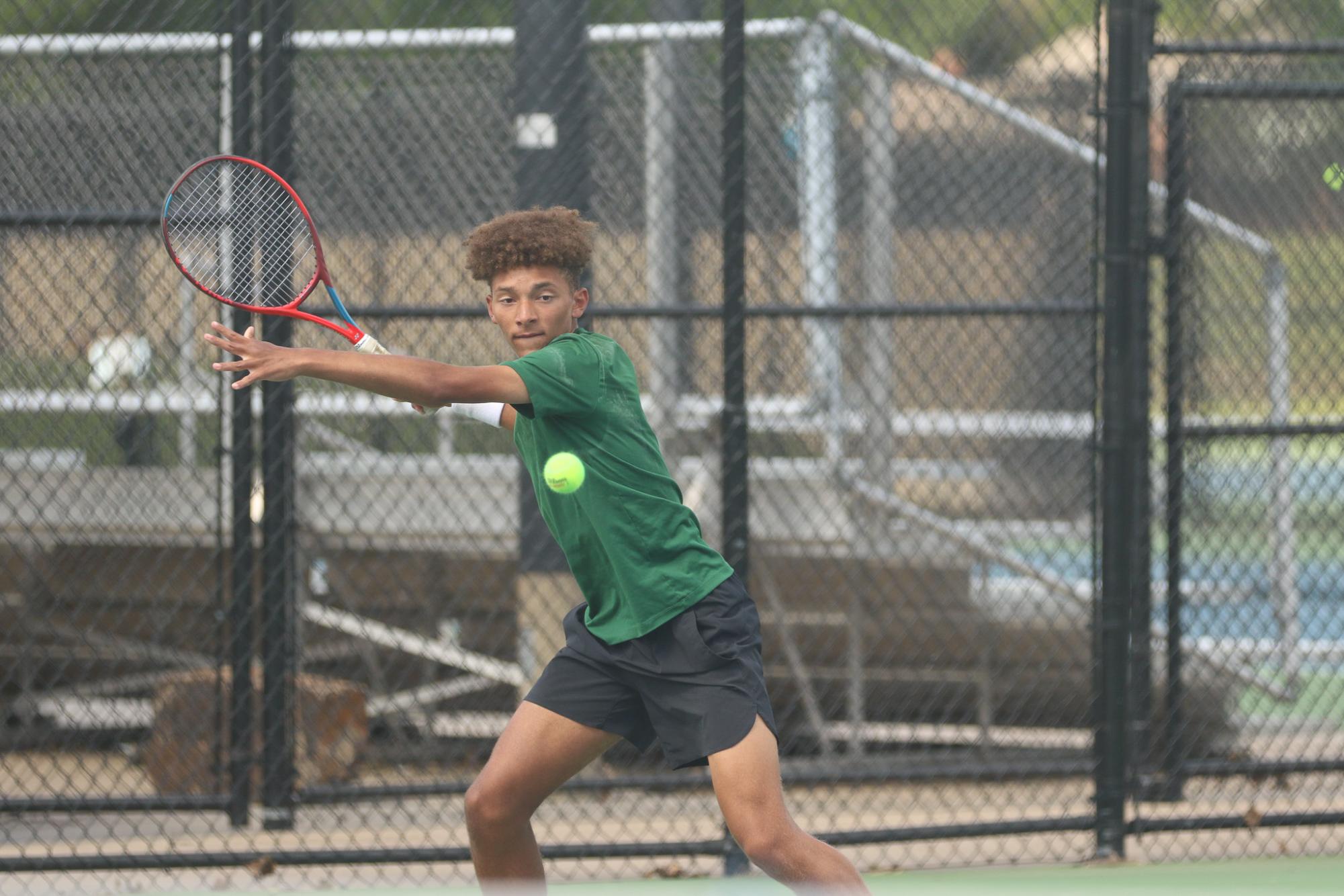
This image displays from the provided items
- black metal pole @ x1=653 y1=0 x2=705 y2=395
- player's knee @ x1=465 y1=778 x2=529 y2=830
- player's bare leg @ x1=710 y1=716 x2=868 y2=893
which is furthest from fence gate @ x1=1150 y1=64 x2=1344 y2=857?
player's knee @ x1=465 y1=778 x2=529 y2=830

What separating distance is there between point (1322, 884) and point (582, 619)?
2.54 m

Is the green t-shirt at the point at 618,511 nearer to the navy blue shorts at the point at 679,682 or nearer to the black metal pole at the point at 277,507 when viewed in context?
the navy blue shorts at the point at 679,682

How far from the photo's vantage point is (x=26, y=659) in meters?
5.53

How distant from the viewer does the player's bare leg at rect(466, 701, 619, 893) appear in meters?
3.12

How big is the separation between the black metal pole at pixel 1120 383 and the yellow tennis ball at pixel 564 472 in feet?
7.22

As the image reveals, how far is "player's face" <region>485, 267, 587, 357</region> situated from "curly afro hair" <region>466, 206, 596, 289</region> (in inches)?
0.7

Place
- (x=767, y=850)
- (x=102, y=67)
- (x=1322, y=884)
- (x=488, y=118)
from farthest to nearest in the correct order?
1. (x=488, y=118)
2. (x=102, y=67)
3. (x=1322, y=884)
4. (x=767, y=850)

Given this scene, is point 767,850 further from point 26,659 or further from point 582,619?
point 26,659

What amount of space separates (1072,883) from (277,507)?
259 centimetres

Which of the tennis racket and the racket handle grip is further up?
the tennis racket

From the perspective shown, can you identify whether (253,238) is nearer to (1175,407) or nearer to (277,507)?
(277,507)

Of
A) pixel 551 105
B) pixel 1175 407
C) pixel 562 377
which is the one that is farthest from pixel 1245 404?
pixel 562 377

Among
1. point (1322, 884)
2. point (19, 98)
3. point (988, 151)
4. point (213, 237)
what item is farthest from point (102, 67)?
point (1322, 884)

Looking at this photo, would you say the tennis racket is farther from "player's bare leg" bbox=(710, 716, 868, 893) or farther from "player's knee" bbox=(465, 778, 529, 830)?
"player's bare leg" bbox=(710, 716, 868, 893)
